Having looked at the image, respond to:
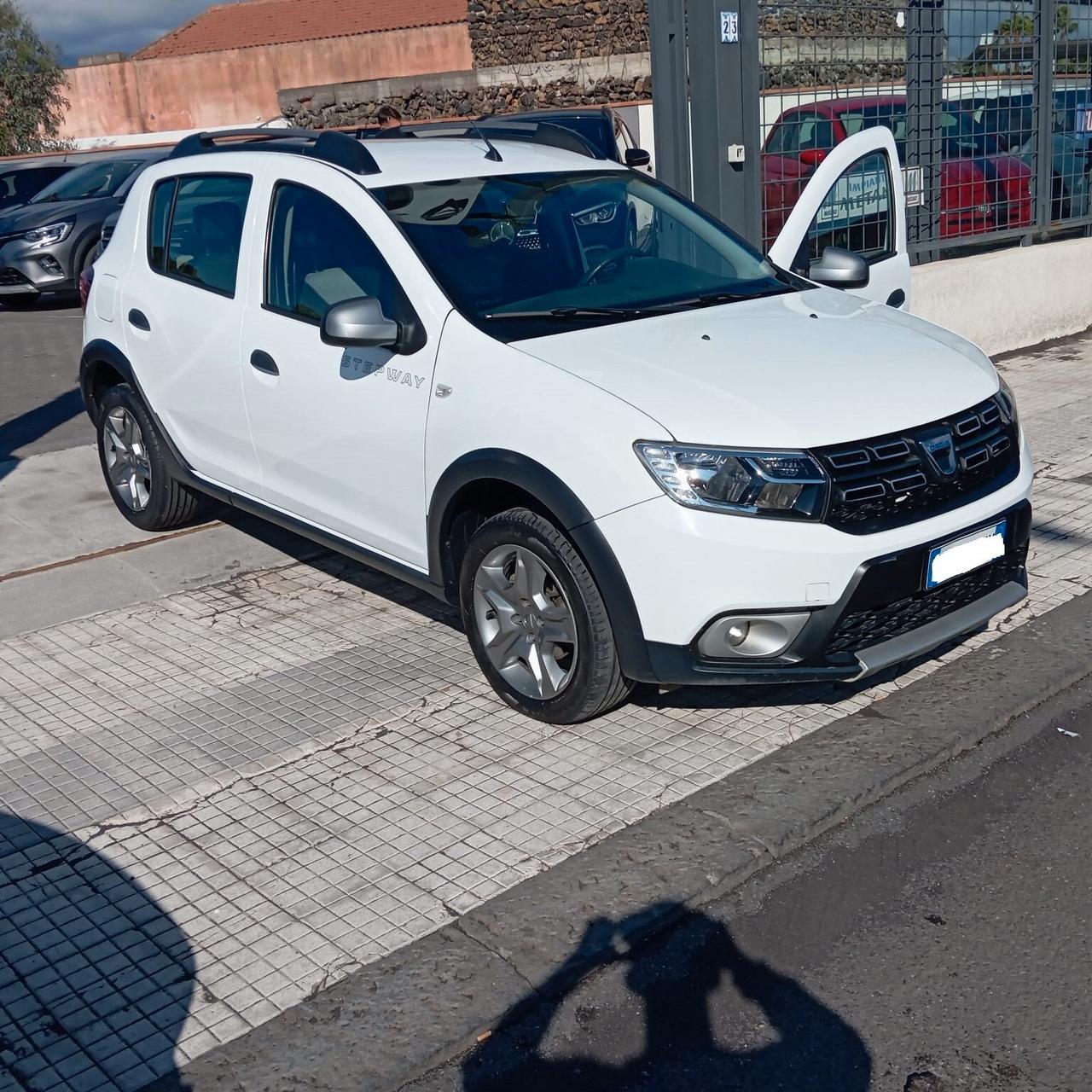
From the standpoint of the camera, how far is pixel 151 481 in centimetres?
650

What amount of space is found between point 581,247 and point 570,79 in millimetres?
24061

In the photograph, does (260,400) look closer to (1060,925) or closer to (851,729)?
(851,729)

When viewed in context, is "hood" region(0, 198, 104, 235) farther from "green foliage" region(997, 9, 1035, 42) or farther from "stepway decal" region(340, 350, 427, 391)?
"stepway decal" region(340, 350, 427, 391)

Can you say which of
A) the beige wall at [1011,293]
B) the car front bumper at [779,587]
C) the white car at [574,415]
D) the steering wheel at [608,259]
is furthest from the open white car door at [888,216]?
the beige wall at [1011,293]

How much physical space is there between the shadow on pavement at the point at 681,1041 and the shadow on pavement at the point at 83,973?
751mm

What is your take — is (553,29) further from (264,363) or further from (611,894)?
(611,894)

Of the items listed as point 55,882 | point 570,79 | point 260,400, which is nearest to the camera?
point 55,882

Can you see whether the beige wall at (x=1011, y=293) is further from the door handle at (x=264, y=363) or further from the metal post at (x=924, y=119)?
the door handle at (x=264, y=363)

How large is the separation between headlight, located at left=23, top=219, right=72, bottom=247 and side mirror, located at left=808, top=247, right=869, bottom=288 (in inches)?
455

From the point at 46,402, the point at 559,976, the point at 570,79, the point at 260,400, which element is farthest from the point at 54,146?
the point at 559,976

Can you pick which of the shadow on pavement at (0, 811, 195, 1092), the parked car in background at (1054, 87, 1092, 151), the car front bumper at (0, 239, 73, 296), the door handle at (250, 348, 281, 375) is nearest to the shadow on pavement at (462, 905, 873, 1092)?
the shadow on pavement at (0, 811, 195, 1092)

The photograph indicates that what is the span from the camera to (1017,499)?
173 inches

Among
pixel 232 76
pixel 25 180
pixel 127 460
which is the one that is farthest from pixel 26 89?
pixel 127 460

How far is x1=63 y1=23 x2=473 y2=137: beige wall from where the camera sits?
36938mm
